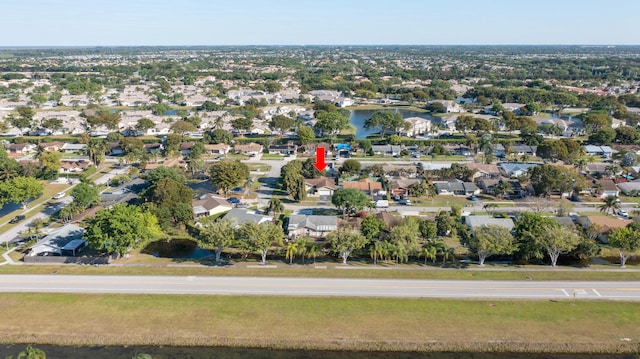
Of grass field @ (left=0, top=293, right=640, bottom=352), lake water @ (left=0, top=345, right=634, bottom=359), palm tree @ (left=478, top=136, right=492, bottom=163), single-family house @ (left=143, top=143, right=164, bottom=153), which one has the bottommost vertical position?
lake water @ (left=0, top=345, right=634, bottom=359)

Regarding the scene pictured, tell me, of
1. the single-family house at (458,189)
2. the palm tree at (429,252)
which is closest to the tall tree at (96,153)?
the single-family house at (458,189)

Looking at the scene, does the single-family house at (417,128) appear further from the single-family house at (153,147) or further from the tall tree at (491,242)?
the tall tree at (491,242)

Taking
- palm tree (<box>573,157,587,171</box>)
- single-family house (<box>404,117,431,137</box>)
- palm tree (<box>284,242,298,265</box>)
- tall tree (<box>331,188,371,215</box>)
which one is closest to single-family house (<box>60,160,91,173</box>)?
tall tree (<box>331,188,371,215</box>)

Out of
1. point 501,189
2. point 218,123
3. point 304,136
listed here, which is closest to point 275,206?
point 501,189

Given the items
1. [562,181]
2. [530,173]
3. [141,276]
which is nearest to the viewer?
[141,276]

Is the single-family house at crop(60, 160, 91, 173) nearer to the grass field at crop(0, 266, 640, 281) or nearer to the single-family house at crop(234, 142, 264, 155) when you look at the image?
the single-family house at crop(234, 142, 264, 155)

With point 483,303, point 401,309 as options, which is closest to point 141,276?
point 401,309

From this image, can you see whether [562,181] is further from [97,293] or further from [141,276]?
[97,293]
